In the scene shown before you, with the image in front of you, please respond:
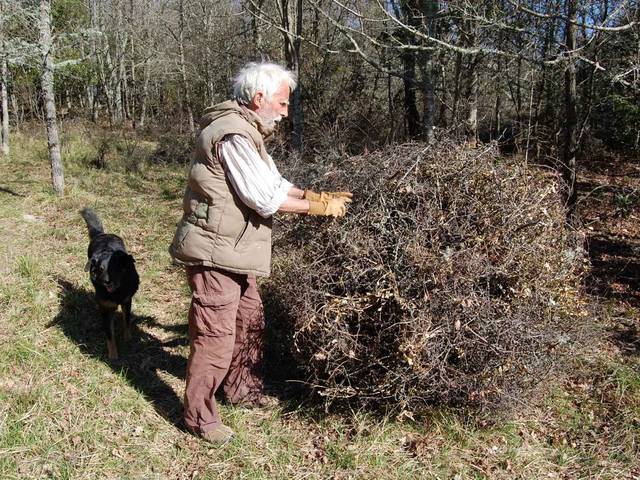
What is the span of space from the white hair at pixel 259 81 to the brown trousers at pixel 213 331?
98 cm

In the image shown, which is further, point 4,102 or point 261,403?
point 4,102

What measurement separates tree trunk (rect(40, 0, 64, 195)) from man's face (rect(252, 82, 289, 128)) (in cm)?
702

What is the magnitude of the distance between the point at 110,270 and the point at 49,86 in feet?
19.3

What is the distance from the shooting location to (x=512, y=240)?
3111 millimetres

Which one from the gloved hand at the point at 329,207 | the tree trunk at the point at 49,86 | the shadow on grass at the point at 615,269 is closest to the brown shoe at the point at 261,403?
the gloved hand at the point at 329,207

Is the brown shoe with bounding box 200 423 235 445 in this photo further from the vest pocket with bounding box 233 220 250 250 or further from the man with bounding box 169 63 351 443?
the vest pocket with bounding box 233 220 250 250

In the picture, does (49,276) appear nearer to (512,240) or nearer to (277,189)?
(277,189)

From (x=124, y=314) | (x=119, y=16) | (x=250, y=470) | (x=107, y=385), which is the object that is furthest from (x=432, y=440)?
(x=119, y=16)

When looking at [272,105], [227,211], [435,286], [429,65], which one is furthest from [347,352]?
[429,65]

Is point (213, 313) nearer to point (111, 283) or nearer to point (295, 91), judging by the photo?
point (111, 283)

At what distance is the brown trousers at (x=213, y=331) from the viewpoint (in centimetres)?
297

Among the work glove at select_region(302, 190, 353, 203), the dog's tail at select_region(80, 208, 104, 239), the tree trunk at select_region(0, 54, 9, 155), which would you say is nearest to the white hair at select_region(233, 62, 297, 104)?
the work glove at select_region(302, 190, 353, 203)

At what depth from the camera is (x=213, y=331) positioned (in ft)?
9.93

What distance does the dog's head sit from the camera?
4.05 metres
